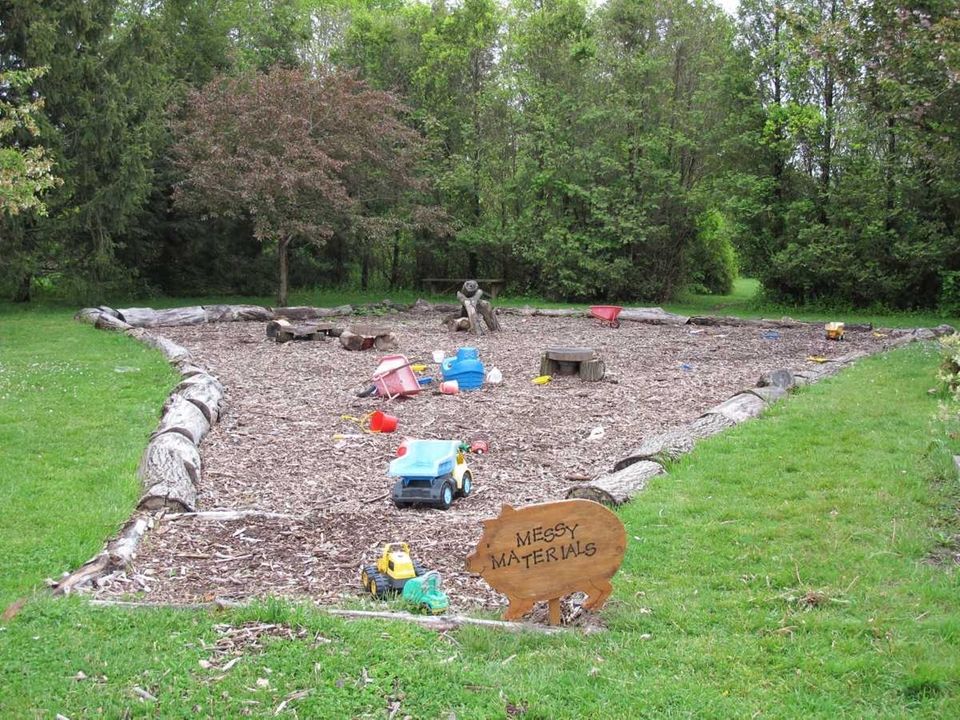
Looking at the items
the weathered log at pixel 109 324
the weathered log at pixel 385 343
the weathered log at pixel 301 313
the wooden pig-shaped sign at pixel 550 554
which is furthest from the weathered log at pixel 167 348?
the wooden pig-shaped sign at pixel 550 554

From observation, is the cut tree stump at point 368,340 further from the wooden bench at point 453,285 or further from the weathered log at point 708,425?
the wooden bench at point 453,285

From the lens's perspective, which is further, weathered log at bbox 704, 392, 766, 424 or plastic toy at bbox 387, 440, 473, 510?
weathered log at bbox 704, 392, 766, 424

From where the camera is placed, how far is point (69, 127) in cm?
1795

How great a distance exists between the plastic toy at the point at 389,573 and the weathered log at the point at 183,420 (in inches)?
129

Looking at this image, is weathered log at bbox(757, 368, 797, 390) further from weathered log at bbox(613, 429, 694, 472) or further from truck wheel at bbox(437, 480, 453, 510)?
truck wheel at bbox(437, 480, 453, 510)

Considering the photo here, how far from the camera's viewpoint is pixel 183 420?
7.50 meters

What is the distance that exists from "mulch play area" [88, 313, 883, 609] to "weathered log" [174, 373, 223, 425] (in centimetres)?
15

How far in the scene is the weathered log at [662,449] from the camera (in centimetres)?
635

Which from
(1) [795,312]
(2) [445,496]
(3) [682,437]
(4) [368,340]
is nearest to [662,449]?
(3) [682,437]

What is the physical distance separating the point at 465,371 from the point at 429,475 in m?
4.33

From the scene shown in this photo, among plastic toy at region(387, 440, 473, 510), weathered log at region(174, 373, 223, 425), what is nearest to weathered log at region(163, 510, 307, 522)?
plastic toy at region(387, 440, 473, 510)

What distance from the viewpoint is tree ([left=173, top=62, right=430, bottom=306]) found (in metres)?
16.8

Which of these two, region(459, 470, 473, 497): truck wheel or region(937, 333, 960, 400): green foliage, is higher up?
region(937, 333, 960, 400): green foliage

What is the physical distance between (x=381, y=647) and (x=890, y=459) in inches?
172
